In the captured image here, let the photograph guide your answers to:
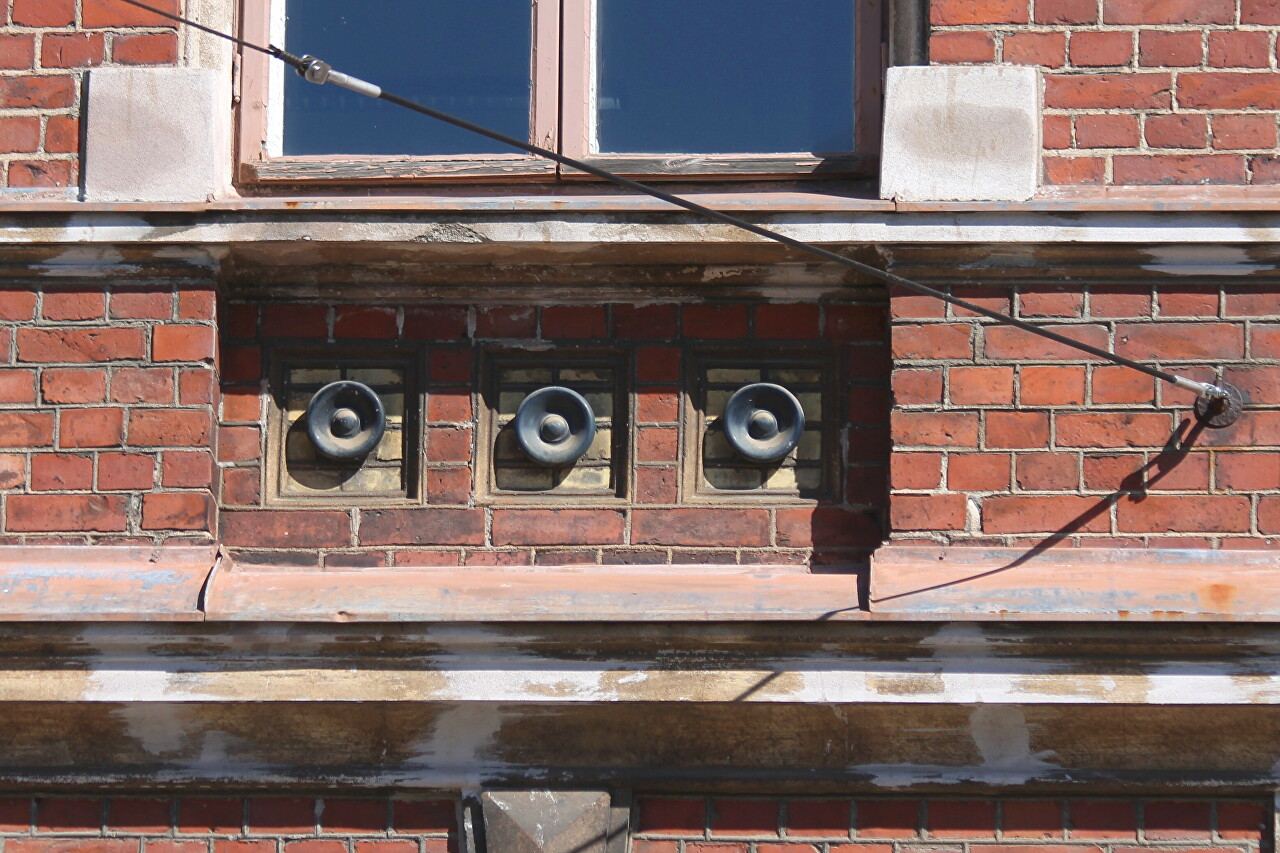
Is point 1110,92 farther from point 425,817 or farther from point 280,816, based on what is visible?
point 280,816

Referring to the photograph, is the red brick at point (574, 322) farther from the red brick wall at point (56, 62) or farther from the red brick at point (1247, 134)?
the red brick at point (1247, 134)

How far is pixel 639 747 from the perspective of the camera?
11.7 ft

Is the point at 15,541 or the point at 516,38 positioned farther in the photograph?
the point at 516,38

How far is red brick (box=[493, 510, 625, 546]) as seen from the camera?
145 inches

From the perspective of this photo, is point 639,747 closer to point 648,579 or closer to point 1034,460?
point 648,579

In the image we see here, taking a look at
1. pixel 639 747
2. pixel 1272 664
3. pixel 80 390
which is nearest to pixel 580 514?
pixel 639 747

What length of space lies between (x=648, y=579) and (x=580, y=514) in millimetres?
244

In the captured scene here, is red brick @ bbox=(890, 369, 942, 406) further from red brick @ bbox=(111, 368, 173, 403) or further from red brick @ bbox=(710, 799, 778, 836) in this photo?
red brick @ bbox=(111, 368, 173, 403)

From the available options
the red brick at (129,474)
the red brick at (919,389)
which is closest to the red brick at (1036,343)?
the red brick at (919,389)

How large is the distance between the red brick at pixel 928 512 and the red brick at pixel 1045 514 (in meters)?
0.06

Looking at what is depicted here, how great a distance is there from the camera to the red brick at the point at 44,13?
381 cm

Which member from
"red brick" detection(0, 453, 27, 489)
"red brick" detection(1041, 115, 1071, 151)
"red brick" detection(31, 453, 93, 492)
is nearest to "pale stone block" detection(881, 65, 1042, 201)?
"red brick" detection(1041, 115, 1071, 151)

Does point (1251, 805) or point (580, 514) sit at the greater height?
point (580, 514)

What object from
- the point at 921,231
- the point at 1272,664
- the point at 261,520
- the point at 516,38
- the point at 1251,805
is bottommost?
the point at 1251,805
